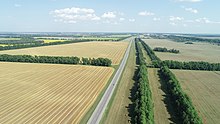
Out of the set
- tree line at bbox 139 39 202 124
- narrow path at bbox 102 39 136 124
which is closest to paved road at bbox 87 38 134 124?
narrow path at bbox 102 39 136 124

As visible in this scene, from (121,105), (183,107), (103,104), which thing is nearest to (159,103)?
(183,107)

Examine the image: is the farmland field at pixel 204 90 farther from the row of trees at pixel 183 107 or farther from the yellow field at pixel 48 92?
the yellow field at pixel 48 92

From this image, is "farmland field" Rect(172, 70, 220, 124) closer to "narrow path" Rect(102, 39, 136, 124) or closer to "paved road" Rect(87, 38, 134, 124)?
Result: "narrow path" Rect(102, 39, 136, 124)

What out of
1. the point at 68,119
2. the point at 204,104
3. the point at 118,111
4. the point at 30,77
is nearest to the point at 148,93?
the point at 118,111

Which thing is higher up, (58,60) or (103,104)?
(58,60)

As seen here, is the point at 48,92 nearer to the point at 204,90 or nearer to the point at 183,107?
the point at 183,107

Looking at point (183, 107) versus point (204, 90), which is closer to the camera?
point (183, 107)
